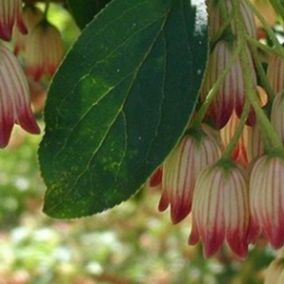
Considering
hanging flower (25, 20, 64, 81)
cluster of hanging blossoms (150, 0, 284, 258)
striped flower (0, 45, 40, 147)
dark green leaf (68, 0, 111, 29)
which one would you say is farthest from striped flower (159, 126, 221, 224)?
hanging flower (25, 20, 64, 81)

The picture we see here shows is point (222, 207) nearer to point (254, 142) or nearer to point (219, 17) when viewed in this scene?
point (254, 142)

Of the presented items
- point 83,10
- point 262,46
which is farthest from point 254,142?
point 83,10

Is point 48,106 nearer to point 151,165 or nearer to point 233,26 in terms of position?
point 151,165

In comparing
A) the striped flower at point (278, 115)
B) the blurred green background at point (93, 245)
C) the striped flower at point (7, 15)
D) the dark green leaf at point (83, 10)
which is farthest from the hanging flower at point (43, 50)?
the blurred green background at point (93, 245)

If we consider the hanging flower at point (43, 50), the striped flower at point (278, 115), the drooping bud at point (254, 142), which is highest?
the striped flower at point (278, 115)

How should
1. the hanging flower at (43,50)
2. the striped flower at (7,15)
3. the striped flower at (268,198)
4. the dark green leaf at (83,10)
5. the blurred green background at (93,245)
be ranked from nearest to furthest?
the striped flower at (268,198)
the striped flower at (7,15)
the dark green leaf at (83,10)
the hanging flower at (43,50)
the blurred green background at (93,245)

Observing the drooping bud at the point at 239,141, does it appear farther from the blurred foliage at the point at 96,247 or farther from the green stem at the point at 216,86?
the blurred foliage at the point at 96,247

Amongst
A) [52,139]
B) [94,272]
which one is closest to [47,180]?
[52,139]

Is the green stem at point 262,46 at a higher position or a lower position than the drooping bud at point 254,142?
higher
